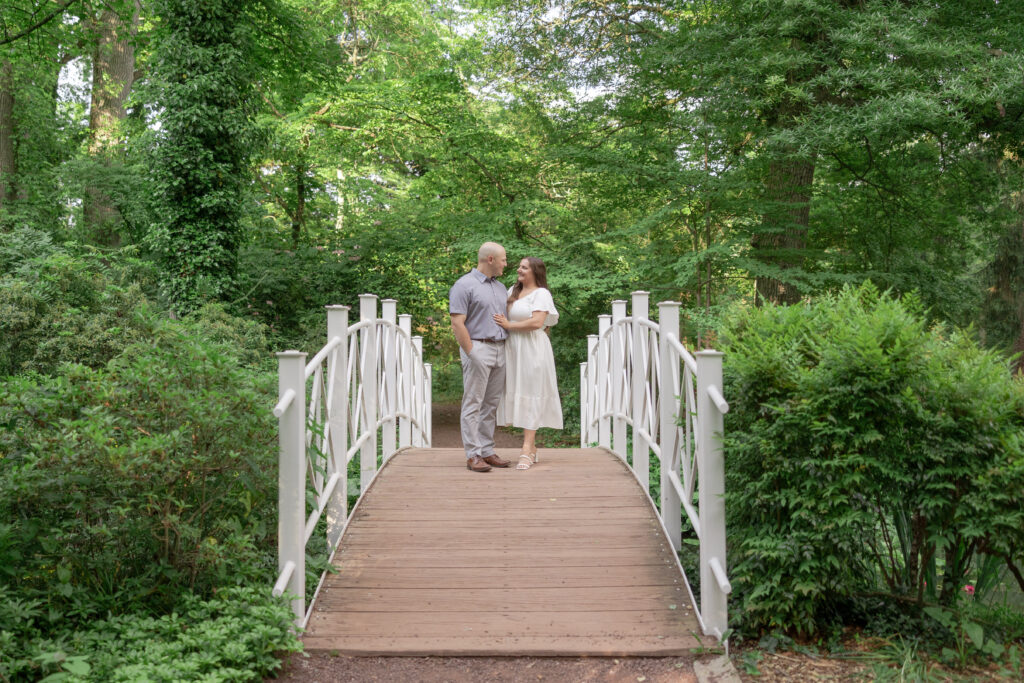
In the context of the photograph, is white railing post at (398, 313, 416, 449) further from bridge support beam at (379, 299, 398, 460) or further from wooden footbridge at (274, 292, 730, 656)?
wooden footbridge at (274, 292, 730, 656)

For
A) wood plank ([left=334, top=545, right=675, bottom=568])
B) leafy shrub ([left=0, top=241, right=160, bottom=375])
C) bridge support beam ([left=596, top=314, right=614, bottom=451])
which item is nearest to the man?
wood plank ([left=334, top=545, right=675, bottom=568])

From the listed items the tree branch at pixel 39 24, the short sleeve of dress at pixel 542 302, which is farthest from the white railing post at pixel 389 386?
the tree branch at pixel 39 24

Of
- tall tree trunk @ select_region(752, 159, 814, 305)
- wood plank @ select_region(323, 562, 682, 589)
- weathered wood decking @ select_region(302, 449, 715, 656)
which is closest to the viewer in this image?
weathered wood decking @ select_region(302, 449, 715, 656)

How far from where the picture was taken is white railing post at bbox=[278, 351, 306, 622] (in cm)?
351

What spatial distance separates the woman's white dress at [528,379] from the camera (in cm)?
598

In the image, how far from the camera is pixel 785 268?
10.6m

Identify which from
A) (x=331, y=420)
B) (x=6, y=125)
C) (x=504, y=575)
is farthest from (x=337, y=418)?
(x=6, y=125)

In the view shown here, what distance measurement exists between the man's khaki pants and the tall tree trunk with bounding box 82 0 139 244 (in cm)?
1088

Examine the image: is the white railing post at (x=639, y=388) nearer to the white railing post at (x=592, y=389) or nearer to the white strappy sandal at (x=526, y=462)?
the white strappy sandal at (x=526, y=462)

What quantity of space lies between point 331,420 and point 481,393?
154 cm

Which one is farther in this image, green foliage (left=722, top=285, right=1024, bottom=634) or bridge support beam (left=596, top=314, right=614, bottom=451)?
bridge support beam (left=596, top=314, right=614, bottom=451)

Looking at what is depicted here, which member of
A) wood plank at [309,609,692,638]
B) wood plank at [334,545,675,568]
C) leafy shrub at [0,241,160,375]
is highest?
leafy shrub at [0,241,160,375]

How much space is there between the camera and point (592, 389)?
8625 millimetres

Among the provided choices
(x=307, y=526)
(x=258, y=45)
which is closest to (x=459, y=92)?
(x=258, y=45)
